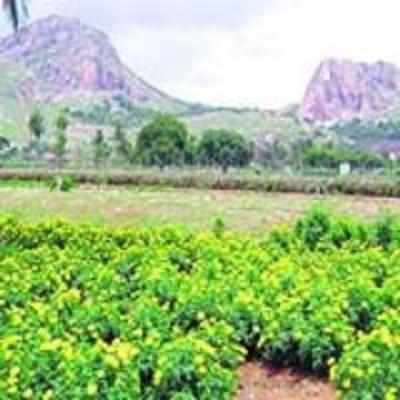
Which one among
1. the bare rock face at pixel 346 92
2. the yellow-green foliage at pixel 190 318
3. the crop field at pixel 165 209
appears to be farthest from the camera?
the bare rock face at pixel 346 92

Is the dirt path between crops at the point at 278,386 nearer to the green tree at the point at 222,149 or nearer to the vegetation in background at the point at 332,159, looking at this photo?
the vegetation in background at the point at 332,159

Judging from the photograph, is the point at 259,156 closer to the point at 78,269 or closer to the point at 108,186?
the point at 108,186

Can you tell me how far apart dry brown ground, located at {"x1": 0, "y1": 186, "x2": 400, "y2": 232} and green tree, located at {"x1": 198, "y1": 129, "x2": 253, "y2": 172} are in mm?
41391

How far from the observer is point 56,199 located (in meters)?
20.7

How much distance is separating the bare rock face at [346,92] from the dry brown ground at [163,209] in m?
144

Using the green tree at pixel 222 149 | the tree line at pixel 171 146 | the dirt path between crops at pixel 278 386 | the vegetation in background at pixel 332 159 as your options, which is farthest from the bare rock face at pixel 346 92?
the dirt path between crops at pixel 278 386

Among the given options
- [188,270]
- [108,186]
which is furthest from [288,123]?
[188,270]

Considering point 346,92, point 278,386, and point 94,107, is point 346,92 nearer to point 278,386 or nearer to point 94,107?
point 94,107

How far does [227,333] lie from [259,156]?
231 ft

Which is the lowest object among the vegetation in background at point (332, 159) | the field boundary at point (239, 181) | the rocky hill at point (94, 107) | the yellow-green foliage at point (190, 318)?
the vegetation in background at point (332, 159)

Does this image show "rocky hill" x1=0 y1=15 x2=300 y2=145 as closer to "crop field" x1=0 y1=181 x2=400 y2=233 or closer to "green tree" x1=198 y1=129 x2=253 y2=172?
"green tree" x1=198 y1=129 x2=253 y2=172

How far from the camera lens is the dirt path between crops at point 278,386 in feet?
21.9

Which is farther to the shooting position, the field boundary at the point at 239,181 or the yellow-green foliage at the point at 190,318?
the field boundary at the point at 239,181

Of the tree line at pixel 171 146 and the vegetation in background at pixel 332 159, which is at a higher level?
the tree line at pixel 171 146
